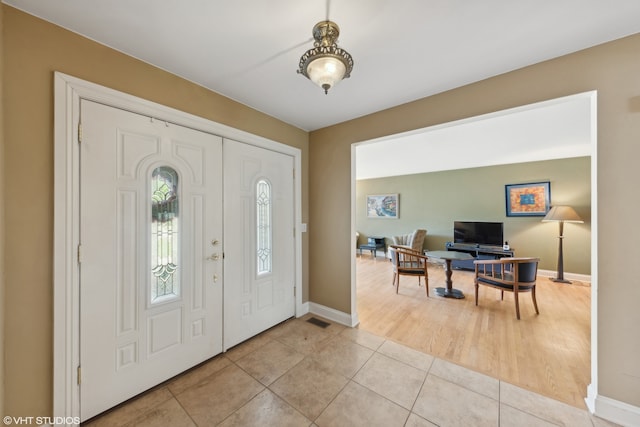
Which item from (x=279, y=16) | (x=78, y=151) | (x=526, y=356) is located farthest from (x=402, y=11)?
(x=526, y=356)

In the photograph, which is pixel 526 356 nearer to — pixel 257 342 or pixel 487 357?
pixel 487 357

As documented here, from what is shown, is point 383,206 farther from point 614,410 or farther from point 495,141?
point 614,410

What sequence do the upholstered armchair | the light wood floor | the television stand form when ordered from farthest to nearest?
the upholstered armchair, the television stand, the light wood floor

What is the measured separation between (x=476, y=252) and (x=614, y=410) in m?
4.21

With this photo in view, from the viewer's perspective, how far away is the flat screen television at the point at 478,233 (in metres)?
5.18

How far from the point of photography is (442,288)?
394cm

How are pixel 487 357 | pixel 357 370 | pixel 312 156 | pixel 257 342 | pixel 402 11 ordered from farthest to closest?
1. pixel 312 156
2. pixel 257 342
3. pixel 487 357
4. pixel 357 370
5. pixel 402 11

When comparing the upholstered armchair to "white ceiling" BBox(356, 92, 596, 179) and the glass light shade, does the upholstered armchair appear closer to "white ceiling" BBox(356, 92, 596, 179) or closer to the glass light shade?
"white ceiling" BBox(356, 92, 596, 179)

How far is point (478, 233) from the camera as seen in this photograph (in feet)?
17.7

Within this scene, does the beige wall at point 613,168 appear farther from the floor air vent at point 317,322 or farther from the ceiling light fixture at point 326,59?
the floor air vent at point 317,322

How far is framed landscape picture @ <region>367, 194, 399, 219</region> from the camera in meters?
6.81

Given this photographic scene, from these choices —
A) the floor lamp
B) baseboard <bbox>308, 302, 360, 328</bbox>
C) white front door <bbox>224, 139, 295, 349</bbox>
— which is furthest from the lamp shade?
white front door <bbox>224, 139, 295, 349</bbox>

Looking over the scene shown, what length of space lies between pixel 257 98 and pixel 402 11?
4.72 ft

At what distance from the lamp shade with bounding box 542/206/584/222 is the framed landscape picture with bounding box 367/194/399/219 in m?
3.26
